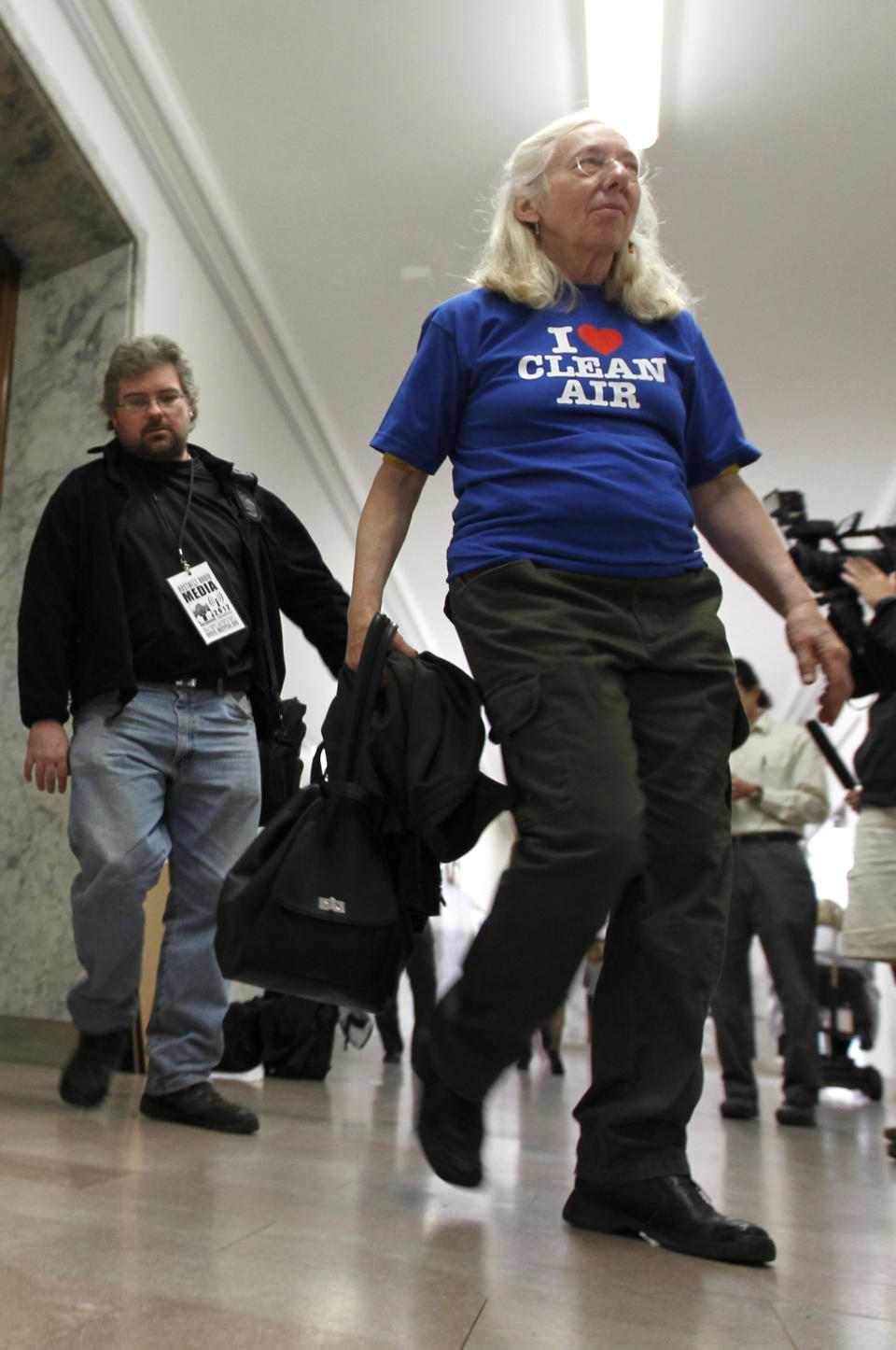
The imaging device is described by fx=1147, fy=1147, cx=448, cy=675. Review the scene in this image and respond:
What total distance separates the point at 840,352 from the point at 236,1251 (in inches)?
226

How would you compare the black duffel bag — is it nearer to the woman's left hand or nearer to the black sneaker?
the woman's left hand

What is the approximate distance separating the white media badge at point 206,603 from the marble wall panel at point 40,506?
1247 mm

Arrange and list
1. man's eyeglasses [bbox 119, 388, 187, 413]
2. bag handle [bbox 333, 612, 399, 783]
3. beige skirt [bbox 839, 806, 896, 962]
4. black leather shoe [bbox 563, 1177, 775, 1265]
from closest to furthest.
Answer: black leather shoe [bbox 563, 1177, 775, 1265], bag handle [bbox 333, 612, 399, 783], man's eyeglasses [bbox 119, 388, 187, 413], beige skirt [bbox 839, 806, 896, 962]

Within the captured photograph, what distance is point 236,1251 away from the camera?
3.53ft

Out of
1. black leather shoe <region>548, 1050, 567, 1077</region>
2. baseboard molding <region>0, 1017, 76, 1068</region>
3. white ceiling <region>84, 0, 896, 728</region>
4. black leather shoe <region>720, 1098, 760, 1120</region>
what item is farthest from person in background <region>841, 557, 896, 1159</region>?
black leather shoe <region>548, 1050, 567, 1077</region>

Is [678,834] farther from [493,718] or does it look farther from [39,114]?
[39,114]

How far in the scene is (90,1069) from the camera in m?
2.15

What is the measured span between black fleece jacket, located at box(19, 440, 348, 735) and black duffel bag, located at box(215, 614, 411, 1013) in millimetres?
871

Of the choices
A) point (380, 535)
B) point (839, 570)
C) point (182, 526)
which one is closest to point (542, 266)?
point (380, 535)

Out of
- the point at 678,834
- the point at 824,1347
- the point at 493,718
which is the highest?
the point at 493,718

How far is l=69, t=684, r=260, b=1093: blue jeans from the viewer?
83.0 inches

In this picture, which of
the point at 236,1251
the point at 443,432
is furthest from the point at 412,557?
the point at 236,1251

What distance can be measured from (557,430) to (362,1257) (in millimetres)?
992

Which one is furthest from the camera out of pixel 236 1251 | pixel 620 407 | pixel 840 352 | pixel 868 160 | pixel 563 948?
pixel 840 352
